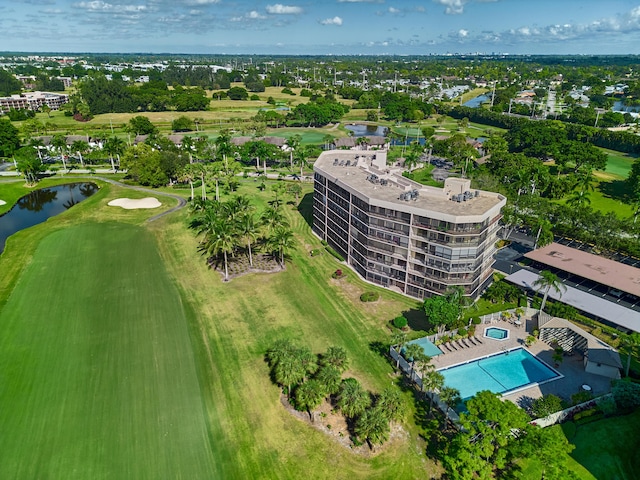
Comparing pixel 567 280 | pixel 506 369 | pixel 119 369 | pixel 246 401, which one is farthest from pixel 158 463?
pixel 567 280

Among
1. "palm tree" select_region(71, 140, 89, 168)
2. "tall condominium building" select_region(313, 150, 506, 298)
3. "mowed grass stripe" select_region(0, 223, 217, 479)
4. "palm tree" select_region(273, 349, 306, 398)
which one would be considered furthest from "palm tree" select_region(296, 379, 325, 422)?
"palm tree" select_region(71, 140, 89, 168)

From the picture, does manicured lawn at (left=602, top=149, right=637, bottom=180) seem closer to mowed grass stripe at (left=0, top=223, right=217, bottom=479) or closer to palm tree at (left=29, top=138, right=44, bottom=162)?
mowed grass stripe at (left=0, top=223, right=217, bottom=479)

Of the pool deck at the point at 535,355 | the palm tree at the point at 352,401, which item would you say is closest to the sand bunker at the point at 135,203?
the palm tree at the point at 352,401

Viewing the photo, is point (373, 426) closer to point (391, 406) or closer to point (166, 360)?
point (391, 406)

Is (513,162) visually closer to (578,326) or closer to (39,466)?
(578,326)

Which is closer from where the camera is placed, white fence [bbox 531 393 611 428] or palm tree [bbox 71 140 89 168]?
white fence [bbox 531 393 611 428]

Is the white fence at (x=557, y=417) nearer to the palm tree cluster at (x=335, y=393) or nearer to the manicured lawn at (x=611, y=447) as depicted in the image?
the manicured lawn at (x=611, y=447)
